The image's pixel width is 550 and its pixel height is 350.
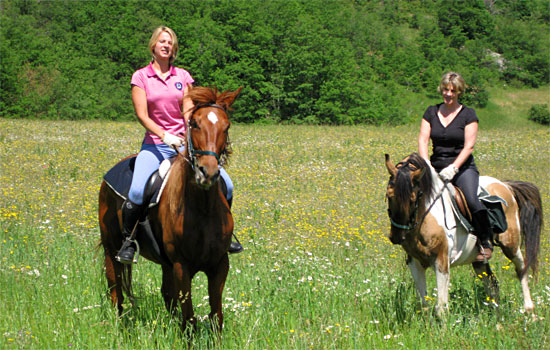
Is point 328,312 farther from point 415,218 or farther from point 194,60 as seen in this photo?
point 194,60

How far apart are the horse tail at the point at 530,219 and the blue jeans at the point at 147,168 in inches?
150

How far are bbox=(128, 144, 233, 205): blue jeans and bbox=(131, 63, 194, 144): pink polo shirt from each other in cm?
32

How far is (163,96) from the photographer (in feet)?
17.1

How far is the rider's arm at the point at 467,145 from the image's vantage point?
581cm

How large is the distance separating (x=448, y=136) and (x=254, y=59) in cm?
5430

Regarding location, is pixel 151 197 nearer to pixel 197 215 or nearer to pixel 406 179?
pixel 197 215

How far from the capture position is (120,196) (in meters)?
5.66

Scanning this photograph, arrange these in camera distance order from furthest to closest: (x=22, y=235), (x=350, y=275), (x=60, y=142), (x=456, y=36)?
1. (x=456, y=36)
2. (x=60, y=142)
3. (x=22, y=235)
4. (x=350, y=275)

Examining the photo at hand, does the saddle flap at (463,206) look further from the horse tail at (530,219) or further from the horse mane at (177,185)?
the horse mane at (177,185)

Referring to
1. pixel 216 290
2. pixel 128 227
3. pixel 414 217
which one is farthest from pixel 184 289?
pixel 414 217

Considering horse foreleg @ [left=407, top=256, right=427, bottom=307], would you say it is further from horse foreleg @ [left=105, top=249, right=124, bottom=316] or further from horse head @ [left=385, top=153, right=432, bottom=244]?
horse foreleg @ [left=105, top=249, right=124, bottom=316]

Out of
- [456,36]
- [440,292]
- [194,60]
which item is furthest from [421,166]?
[456,36]

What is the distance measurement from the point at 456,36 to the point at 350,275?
264ft

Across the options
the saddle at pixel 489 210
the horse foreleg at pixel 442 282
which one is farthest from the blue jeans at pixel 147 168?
the saddle at pixel 489 210
